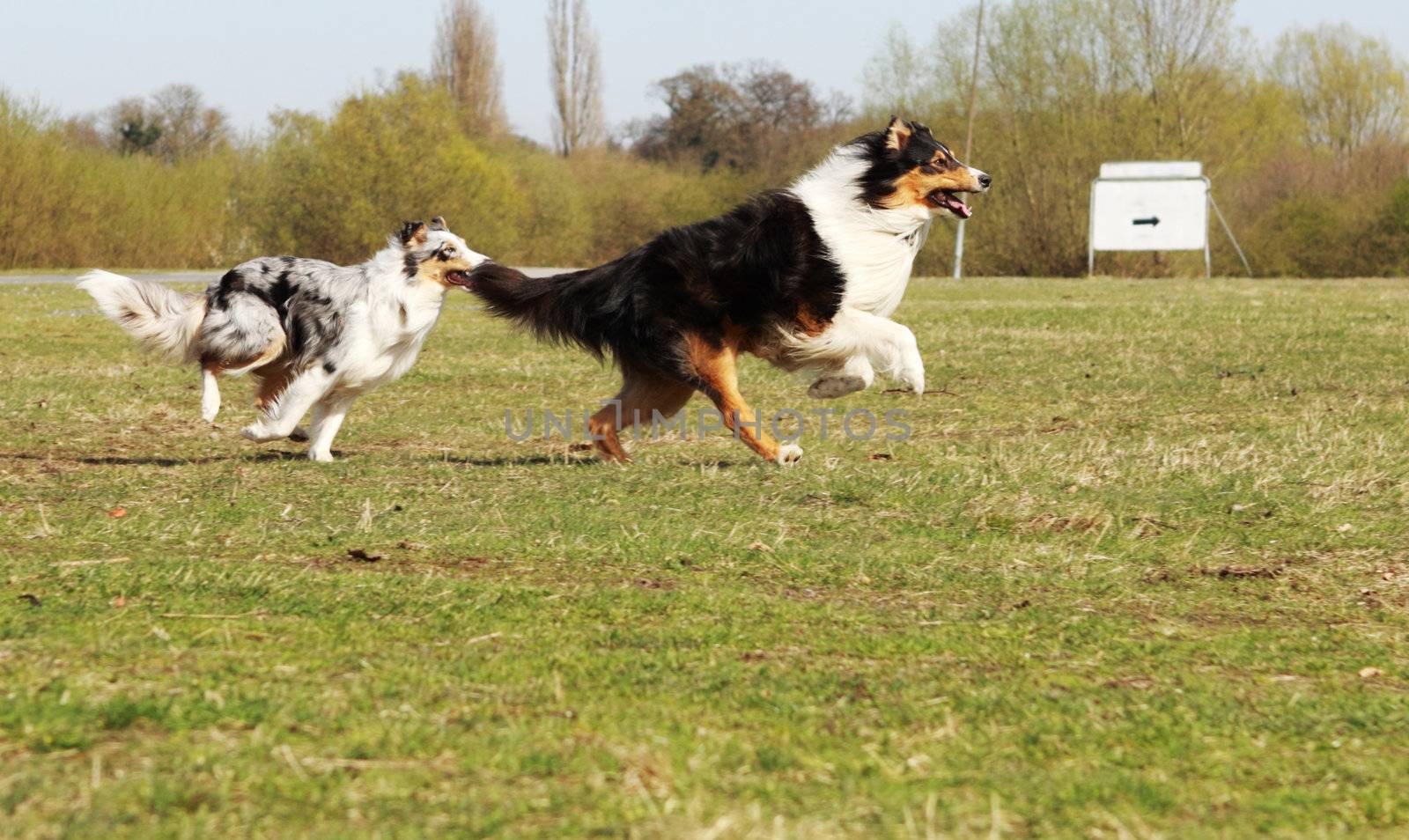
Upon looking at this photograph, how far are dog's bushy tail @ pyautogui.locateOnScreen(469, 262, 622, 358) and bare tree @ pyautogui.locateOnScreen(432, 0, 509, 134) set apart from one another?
182 ft

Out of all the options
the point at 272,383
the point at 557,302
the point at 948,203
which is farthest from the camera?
the point at 272,383

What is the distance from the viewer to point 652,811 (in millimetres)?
2869

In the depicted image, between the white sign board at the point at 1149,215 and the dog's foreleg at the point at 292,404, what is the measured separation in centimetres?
3093

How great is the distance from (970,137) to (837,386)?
1236 inches

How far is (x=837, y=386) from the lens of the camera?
25.3 feet

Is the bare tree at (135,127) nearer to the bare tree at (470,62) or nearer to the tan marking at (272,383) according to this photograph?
the bare tree at (470,62)

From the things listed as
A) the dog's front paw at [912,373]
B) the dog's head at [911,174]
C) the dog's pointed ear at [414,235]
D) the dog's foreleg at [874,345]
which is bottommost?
the dog's front paw at [912,373]

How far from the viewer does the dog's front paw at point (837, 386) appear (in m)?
7.62

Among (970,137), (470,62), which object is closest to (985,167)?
(970,137)

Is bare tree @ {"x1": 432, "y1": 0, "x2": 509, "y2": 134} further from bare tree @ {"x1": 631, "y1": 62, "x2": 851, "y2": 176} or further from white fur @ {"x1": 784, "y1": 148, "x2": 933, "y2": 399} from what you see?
white fur @ {"x1": 784, "y1": 148, "x2": 933, "y2": 399}

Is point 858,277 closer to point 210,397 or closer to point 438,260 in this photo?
point 438,260

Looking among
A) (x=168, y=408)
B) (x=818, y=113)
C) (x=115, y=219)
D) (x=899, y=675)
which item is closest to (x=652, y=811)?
(x=899, y=675)

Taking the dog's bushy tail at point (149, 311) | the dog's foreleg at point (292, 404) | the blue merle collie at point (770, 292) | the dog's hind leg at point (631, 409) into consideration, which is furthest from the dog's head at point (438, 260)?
the dog's bushy tail at point (149, 311)

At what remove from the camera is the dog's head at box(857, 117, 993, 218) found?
7621 mm
